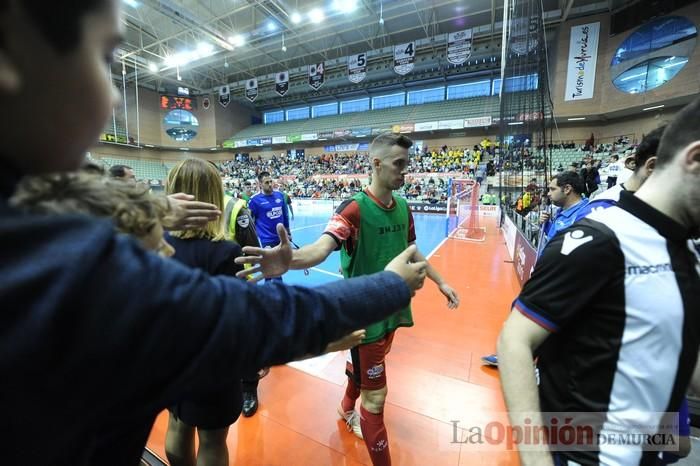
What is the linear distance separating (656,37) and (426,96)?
1526cm

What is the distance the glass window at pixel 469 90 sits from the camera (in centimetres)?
2500

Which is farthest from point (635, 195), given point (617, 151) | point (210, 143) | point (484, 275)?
point (210, 143)

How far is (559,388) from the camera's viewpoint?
99cm

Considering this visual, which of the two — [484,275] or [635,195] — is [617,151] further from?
[635,195]

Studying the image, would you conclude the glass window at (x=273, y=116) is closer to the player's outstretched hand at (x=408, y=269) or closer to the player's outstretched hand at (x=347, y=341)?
the player's outstretched hand at (x=347, y=341)

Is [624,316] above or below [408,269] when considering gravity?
below

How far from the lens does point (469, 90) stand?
25.9 metres

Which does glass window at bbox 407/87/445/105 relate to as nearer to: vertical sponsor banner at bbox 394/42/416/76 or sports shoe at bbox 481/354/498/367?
vertical sponsor banner at bbox 394/42/416/76

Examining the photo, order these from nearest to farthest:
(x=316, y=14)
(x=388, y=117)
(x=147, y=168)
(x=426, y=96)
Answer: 1. (x=316, y=14)
2. (x=388, y=117)
3. (x=426, y=96)
4. (x=147, y=168)

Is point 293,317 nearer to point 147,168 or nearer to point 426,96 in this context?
point 426,96

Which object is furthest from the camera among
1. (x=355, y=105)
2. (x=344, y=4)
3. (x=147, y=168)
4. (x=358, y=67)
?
(x=355, y=105)

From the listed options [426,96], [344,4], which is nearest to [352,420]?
[344,4]

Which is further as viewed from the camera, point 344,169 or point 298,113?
point 298,113

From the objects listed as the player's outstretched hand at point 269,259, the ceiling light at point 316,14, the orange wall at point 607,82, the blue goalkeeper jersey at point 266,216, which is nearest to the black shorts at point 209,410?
the player's outstretched hand at point 269,259
